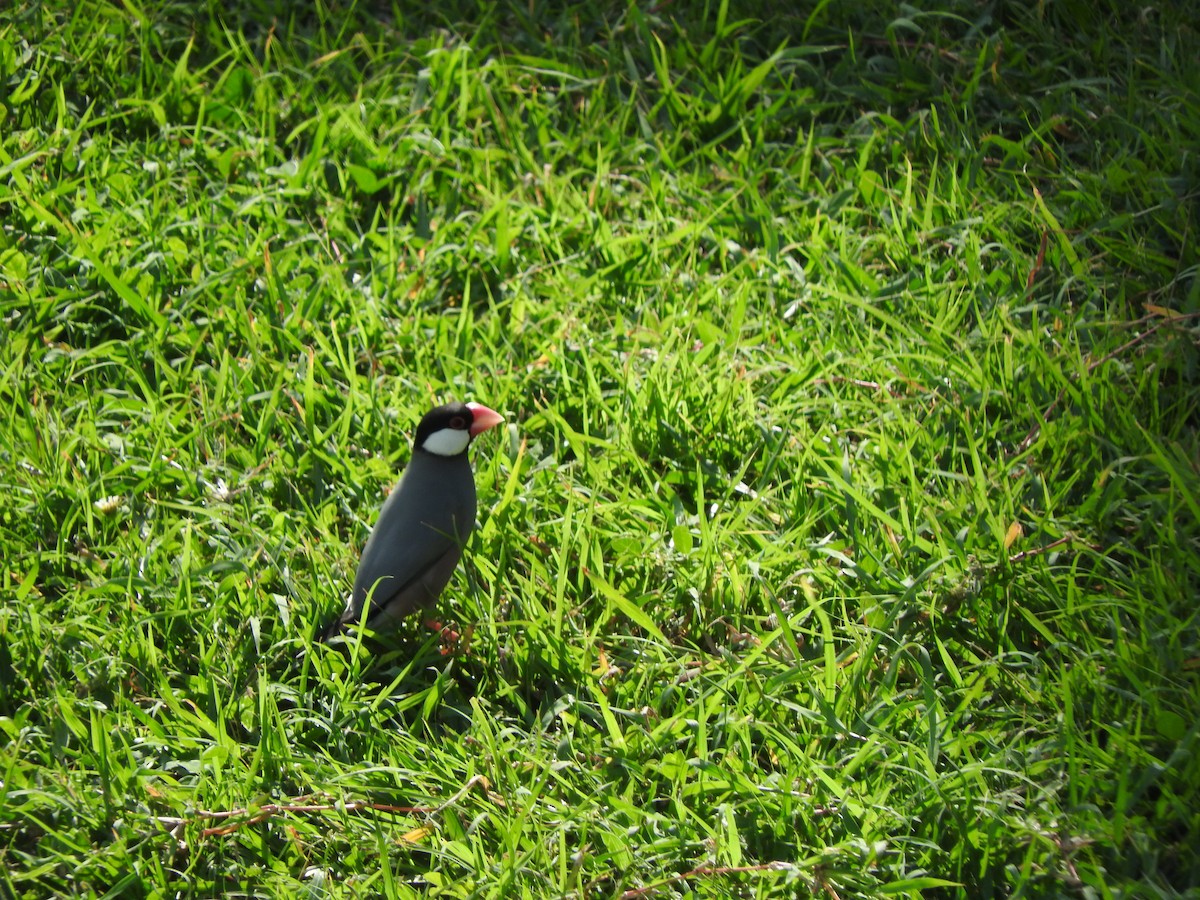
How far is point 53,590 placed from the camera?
3.19 m

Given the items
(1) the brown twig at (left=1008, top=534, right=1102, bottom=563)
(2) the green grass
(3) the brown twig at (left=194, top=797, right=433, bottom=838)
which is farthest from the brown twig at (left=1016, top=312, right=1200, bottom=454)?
(3) the brown twig at (left=194, top=797, right=433, bottom=838)

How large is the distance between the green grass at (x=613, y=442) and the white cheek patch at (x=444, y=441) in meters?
0.32

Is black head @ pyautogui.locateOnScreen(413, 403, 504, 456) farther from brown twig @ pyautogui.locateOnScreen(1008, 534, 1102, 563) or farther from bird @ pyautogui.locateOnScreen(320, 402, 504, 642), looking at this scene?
brown twig @ pyautogui.locateOnScreen(1008, 534, 1102, 563)

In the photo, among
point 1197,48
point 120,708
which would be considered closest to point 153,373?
point 120,708

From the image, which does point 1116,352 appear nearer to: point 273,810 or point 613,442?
point 613,442

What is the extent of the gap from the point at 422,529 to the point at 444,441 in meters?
0.25

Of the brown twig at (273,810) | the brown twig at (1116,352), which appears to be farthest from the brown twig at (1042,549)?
the brown twig at (273,810)

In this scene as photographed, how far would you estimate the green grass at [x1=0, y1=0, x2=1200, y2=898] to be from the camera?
8.64ft

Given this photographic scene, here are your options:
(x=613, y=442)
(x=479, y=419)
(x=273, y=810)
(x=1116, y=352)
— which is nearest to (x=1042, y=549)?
(x=1116, y=352)

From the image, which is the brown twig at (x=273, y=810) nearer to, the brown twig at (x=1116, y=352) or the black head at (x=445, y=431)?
the black head at (x=445, y=431)

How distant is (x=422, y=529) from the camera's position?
2914 millimetres

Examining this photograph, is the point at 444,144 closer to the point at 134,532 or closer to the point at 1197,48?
the point at 134,532

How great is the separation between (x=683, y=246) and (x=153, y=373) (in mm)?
1870

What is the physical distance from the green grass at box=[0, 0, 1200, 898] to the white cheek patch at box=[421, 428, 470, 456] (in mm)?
322
